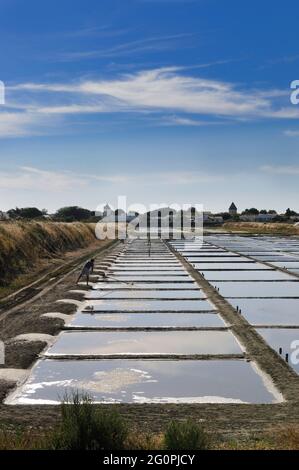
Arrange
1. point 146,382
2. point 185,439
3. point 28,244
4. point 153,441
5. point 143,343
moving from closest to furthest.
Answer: point 185,439 → point 153,441 → point 146,382 → point 143,343 → point 28,244

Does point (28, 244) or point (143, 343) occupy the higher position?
point (28, 244)

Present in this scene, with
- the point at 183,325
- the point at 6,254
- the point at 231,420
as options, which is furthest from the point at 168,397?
the point at 6,254

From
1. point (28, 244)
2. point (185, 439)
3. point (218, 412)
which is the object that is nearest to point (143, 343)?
point (218, 412)

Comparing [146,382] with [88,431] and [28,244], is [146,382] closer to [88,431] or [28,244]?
[88,431]

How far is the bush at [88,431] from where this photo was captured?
213 inches

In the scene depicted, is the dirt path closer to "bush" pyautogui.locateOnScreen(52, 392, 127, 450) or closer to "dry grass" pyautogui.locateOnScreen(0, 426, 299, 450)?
"dry grass" pyautogui.locateOnScreen(0, 426, 299, 450)

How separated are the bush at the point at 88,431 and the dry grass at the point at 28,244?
48.0 ft

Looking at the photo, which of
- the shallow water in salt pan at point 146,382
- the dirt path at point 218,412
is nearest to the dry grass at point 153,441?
the dirt path at point 218,412

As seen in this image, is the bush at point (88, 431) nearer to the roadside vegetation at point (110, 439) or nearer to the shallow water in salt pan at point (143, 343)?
the roadside vegetation at point (110, 439)

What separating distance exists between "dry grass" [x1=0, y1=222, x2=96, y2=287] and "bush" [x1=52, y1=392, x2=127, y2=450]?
14621 mm

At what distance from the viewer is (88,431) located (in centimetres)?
549

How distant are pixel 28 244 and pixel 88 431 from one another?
24.5 metres

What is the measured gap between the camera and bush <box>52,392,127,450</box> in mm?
5418

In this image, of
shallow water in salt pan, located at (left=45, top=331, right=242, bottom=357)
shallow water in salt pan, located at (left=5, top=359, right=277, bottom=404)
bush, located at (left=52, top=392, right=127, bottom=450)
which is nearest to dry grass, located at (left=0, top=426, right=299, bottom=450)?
bush, located at (left=52, top=392, right=127, bottom=450)
